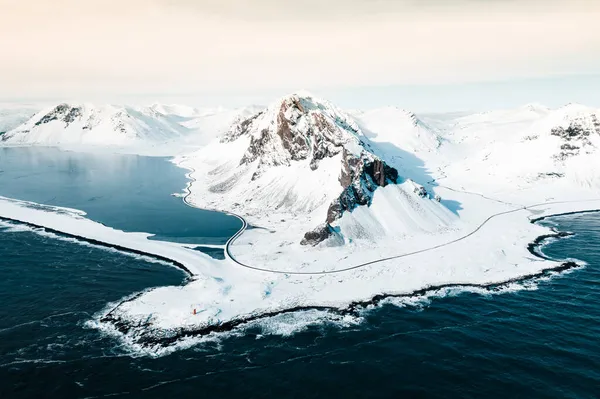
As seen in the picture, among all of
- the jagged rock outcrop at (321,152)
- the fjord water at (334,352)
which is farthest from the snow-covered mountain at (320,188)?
the fjord water at (334,352)

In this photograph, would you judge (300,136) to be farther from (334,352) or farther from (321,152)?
(334,352)

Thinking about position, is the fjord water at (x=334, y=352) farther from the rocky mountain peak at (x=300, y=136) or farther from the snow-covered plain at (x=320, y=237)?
the rocky mountain peak at (x=300, y=136)

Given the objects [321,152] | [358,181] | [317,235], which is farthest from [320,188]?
[317,235]

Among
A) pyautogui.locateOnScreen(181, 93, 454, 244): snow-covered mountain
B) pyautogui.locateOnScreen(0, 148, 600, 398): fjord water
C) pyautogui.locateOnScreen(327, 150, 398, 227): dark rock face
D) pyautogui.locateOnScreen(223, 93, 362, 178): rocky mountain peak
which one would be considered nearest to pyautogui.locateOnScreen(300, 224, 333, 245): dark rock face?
pyautogui.locateOnScreen(181, 93, 454, 244): snow-covered mountain

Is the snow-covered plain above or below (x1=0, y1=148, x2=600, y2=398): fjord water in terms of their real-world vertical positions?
above

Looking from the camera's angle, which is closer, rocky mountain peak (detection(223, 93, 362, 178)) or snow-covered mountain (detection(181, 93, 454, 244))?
snow-covered mountain (detection(181, 93, 454, 244))

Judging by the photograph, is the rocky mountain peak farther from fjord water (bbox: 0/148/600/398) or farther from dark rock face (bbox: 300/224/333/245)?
fjord water (bbox: 0/148/600/398)
